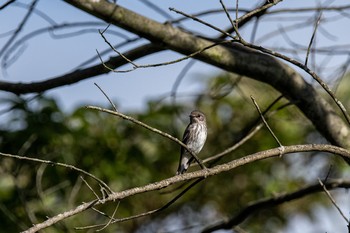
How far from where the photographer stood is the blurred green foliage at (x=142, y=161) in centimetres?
636

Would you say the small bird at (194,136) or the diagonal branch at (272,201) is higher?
the small bird at (194,136)

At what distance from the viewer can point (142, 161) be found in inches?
297

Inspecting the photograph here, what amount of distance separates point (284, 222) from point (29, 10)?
15.3ft

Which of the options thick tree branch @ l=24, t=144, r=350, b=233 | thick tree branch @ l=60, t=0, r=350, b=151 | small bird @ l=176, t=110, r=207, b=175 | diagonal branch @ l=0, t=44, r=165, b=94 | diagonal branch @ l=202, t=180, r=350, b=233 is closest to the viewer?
thick tree branch @ l=24, t=144, r=350, b=233

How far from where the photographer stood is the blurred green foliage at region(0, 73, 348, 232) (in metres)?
6.36

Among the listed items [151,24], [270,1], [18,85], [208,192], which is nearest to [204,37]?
[151,24]

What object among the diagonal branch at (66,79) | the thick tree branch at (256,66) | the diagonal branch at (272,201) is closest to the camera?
the thick tree branch at (256,66)

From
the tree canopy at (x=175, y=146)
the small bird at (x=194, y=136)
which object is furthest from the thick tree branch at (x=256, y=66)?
the small bird at (x=194, y=136)

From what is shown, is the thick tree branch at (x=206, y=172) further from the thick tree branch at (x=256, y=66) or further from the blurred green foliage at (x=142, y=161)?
the blurred green foliage at (x=142, y=161)

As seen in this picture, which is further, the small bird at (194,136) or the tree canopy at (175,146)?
the small bird at (194,136)

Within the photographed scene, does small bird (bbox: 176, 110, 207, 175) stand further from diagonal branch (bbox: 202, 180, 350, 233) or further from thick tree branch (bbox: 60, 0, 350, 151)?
thick tree branch (bbox: 60, 0, 350, 151)

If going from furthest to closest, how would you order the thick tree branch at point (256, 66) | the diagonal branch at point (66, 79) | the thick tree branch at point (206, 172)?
the diagonal branch at point (66, 79) → the thick tree branch at point (256, 66) → the thick tree branch at point (206, 172)

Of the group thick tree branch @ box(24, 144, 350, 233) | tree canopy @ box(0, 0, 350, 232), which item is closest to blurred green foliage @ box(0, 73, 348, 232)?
tree canopy @ box(0, 0, 350, 232)

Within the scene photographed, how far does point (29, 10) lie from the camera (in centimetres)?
514
